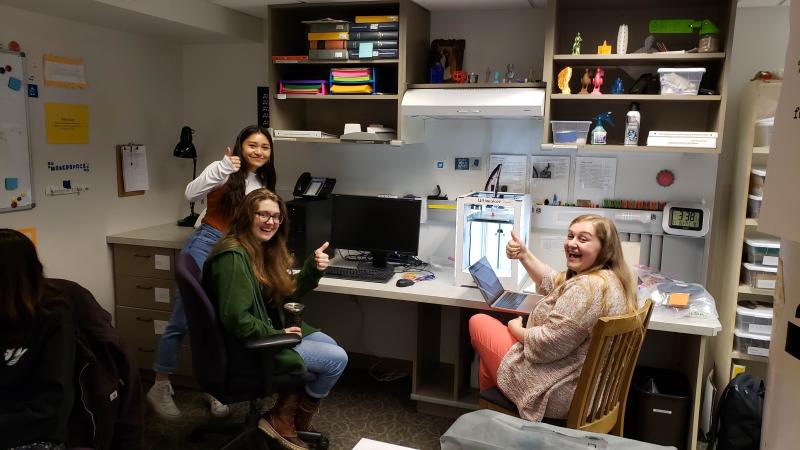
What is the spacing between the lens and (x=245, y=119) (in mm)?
3820

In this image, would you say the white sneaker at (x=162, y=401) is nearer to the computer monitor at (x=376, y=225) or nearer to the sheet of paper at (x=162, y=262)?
the sheet of paper at (x=162, y=262)

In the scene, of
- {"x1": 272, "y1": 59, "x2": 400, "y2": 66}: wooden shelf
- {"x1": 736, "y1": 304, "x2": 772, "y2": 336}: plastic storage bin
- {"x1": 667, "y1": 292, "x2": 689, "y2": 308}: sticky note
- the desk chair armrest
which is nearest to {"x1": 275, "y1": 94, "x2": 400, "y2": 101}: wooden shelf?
{"x1": 272, "y1": 59, "x2": 400, "y2": 66}: wooden shelf

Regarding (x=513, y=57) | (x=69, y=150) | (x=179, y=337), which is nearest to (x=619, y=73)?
(x=513, y=57)

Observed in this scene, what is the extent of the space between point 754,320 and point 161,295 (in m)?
3.01

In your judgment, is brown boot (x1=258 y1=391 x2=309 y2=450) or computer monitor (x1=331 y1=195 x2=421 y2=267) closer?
brown boot (x1=258 y1=391 x2=309 y2=450)

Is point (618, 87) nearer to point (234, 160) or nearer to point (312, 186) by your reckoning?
point (312, 186)

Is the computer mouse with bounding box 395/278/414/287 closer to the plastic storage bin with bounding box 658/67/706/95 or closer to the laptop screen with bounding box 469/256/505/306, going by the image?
the laptop screen with bounding box 469/256/505/306

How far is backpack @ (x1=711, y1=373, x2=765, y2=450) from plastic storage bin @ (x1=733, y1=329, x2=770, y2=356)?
21 centimetres

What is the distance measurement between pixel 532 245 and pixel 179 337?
188cm

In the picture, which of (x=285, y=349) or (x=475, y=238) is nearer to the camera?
(x=285, y=349)

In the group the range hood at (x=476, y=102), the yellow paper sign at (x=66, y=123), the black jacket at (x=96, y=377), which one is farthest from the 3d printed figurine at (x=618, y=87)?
the yellow paper sign at (x=66, y=123)

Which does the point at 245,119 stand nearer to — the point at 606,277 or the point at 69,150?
the point at 69,150

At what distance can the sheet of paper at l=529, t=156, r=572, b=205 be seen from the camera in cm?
322

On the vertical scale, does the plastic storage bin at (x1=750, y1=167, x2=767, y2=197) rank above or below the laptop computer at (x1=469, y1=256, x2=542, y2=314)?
above
